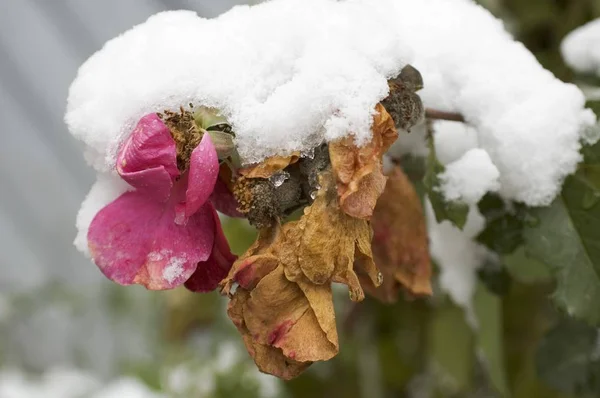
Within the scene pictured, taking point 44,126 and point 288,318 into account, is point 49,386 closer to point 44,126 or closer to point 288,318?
point 44,126

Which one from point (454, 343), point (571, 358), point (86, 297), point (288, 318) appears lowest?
point (86, 297)

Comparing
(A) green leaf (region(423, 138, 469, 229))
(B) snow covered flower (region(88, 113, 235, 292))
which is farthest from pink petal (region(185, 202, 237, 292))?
(A) green leaf (region(423, 138, 469, 229))

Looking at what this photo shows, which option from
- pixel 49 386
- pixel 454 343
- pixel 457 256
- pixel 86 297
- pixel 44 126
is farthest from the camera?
pixel 86 297

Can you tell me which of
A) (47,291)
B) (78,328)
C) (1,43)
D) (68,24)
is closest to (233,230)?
(68,24)

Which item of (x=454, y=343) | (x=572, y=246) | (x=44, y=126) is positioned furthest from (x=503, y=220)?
(x=44, y=126)

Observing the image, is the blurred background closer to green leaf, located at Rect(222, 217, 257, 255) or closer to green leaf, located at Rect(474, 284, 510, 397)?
green leaf, located at Rect(222, 217, 257, 255)
